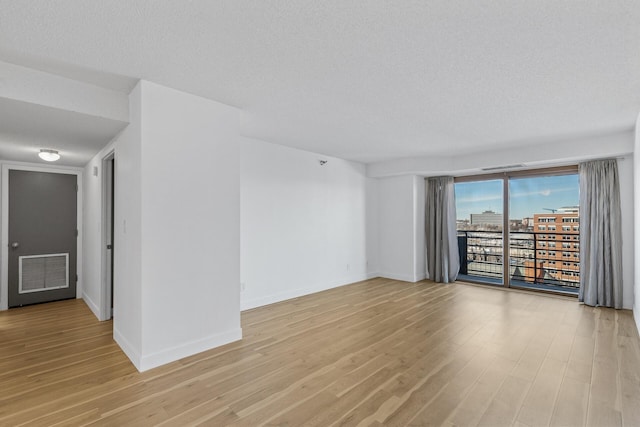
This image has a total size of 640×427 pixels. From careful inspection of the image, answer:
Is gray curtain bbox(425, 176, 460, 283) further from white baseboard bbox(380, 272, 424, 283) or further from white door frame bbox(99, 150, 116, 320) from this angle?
white door frame bbox(99, 150, 116, 320)

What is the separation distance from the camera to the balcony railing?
536cm

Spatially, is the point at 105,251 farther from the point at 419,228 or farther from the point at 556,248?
the point at 556,248

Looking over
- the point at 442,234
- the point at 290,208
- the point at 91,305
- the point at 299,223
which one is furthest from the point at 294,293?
the point at 442,234

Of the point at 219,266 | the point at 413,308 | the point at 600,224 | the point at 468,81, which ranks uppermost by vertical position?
the point at 468,81

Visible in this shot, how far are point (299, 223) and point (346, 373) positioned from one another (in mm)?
2996

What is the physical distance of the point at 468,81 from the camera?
8.78 feet

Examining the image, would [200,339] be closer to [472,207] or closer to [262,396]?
[262,396]

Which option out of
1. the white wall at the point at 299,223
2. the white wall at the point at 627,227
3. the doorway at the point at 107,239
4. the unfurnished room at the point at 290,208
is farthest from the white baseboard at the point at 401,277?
the doorway at the point at 107,239

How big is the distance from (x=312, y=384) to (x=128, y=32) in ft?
9.30

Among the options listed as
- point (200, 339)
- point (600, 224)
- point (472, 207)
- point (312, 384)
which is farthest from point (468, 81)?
point (472, 207)

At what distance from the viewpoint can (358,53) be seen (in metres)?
2.24

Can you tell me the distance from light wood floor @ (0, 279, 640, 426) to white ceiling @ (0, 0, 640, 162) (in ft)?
8.23

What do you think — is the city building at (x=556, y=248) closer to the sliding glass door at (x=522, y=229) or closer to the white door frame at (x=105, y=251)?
the sliding glass door at (x=522, y=229)

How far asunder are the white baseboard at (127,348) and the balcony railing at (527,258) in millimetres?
6112
